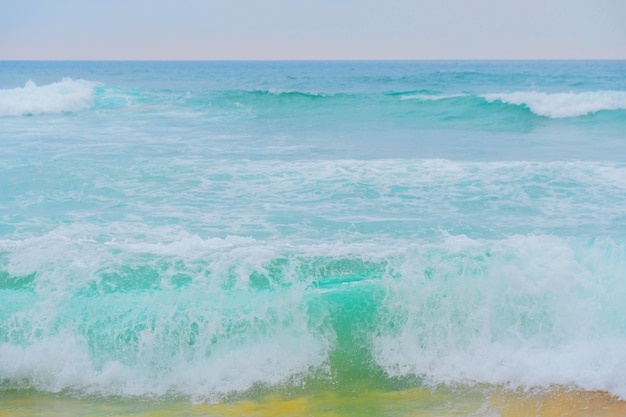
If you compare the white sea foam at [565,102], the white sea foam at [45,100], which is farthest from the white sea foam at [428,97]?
the white sea foam at [45,100]

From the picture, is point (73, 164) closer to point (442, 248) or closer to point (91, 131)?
point (91, 131)

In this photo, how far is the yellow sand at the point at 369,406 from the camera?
14.9 feet

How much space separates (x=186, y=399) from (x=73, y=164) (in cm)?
819

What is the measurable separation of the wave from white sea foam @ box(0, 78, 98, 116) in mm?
17474

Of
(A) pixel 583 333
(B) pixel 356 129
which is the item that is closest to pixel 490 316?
(A) pixel 583 333

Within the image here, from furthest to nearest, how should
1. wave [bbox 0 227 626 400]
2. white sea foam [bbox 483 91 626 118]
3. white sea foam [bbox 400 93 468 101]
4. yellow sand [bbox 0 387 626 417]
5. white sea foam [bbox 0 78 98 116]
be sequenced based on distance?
white sea foam [bbox 400 93 468 101] → white sea foam [bbox 0 78 98 116] → white sea foam [bbox 483 91 626 118] → wave [bbox 0 227 626 400] → yellow sand [bbox 0 387 626 417]

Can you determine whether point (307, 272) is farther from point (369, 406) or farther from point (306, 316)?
point (369, 406)

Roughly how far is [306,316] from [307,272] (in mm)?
669

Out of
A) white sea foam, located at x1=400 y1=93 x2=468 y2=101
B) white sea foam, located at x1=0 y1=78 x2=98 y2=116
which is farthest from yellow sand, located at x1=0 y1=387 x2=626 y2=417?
white sea foam, located at x1=400 y1=93 x2=468 y2=101

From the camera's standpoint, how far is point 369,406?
4.66m

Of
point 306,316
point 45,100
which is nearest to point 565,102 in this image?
point 45,100

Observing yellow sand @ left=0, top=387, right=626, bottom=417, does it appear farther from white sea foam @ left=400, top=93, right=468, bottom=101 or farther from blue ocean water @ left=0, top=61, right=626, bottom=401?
white sea foam @ left=400, top=93, right=468, bottom=101

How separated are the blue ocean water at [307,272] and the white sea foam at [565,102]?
29.0ft

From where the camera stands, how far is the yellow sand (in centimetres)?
453
